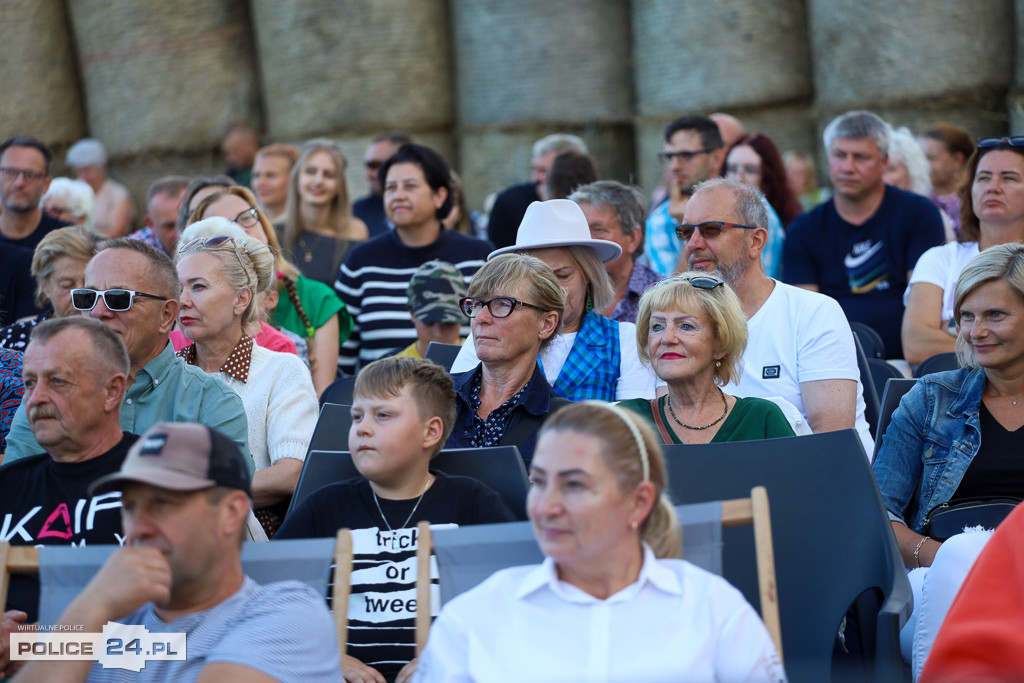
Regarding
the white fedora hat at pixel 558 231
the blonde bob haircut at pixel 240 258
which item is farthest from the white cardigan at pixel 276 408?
the white fedora hat at pixel 558 231

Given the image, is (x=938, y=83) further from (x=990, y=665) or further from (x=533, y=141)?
(x=990, y=665)

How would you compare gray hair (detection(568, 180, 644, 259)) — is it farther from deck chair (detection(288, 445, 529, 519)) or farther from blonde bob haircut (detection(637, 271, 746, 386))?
deck chair (detection(288, 445, 529, 519))

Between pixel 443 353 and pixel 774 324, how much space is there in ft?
4.00

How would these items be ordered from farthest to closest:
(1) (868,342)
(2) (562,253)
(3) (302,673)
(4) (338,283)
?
(4) (338,283)
(1) (868,342)
(2) (562,253)
(3) (302,673)

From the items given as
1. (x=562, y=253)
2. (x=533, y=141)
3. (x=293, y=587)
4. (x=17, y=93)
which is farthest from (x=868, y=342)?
(x=17, y=93)

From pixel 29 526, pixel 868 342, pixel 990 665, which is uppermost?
pixel 868 342

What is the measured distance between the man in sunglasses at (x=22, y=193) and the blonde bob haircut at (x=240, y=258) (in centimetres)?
213

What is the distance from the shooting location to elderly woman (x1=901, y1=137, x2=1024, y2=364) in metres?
4.88

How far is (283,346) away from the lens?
4.57m

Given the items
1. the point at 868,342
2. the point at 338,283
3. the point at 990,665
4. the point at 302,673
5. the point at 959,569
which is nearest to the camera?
the point at 302,673

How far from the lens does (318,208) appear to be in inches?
265

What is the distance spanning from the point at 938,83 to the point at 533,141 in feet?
8.87

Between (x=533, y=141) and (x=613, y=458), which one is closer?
(x=613, y=458)

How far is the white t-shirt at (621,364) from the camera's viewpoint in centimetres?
415
